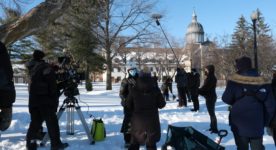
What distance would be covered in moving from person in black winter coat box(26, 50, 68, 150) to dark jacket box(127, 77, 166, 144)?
62.4 inches

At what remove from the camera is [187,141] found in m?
6.67

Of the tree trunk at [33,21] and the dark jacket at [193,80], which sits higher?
the tree trunk at [33,21]

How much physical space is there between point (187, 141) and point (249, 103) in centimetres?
138

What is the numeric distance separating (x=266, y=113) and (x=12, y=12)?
915 cm

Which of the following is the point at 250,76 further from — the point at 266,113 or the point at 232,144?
the point at 232,144

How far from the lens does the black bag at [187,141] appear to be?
664 centimetres

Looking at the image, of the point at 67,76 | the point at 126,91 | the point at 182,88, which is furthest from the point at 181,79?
the point at 67,76

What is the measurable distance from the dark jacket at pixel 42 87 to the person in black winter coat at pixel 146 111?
61.3 inches

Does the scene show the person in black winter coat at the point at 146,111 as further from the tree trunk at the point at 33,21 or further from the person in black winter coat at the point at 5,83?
the tree trunk at the point at 33,21

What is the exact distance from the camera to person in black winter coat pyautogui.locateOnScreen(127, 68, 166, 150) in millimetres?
6348

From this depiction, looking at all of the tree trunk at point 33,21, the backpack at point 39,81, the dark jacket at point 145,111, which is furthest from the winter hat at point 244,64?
the tree trunk at point 33,21

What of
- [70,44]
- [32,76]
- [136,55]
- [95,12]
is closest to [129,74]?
[32,76]

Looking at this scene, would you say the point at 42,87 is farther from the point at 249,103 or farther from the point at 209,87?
the point at 209,87

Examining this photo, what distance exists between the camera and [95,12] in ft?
111
